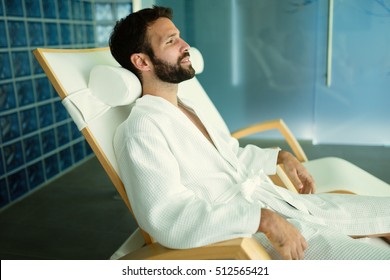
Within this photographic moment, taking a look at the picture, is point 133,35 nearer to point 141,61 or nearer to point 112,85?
point 141,61

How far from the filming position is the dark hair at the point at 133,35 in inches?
58.5

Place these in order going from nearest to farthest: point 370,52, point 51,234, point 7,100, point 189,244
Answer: point 189,244, point 51,234, point 7,100, point 370,52

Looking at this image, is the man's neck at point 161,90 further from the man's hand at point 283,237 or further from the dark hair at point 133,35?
the man's hand at point 283,237

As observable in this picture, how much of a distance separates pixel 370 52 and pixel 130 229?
100 inches

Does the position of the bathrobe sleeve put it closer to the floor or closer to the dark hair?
the dark hair

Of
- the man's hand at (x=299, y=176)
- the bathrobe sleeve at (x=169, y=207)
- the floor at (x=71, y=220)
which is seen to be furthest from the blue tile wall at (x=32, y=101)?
the man's hand at (x=299, y=176)

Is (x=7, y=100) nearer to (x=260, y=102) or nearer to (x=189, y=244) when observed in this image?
(x=189, y=244)

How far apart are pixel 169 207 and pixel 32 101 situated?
1973 mm

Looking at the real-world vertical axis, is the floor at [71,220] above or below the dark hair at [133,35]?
below

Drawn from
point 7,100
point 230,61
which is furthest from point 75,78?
point 230,61

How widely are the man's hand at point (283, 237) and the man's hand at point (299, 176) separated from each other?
0.53 m

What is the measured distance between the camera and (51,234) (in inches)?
85.6

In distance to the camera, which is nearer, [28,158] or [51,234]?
[51,234]

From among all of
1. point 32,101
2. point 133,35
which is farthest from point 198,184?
point 32,101
